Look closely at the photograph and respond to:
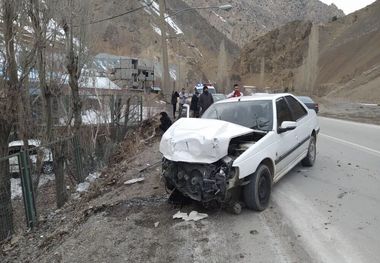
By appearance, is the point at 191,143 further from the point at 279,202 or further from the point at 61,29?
the point at 61,29

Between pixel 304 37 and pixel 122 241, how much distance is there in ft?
362

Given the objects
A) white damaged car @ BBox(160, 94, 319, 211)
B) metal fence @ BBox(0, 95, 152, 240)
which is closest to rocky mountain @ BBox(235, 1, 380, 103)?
metal fence @ BBox(0, 95, 152, 240)

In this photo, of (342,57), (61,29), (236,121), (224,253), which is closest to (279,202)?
(236,121)

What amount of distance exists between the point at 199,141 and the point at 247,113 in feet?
6.44

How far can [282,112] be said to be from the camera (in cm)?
862

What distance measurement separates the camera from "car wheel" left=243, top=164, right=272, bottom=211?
6.87 metres

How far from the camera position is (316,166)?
10289 millimetres

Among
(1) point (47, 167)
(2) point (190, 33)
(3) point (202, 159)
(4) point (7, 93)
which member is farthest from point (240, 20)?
(3) point (202, 159)

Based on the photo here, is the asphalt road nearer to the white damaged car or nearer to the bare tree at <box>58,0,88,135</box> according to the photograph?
the white damaged car

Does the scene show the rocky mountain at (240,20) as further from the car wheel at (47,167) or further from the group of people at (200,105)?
the car wheel at (47,167)

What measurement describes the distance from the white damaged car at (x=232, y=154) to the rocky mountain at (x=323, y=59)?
51.0m

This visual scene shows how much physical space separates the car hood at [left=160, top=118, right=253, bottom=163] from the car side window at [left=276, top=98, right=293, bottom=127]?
3.35 ft

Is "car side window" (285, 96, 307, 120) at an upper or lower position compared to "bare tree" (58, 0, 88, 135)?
lower

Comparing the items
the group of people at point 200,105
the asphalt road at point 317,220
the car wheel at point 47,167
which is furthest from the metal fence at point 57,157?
the asphalt road at point 317,220
